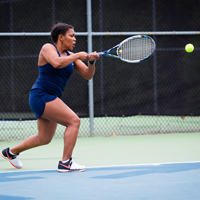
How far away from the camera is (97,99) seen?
275 inches

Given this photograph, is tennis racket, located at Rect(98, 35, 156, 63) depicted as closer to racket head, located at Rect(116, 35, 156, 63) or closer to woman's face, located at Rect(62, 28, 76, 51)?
racket head, located at Rect(116, 35, 156, 63)

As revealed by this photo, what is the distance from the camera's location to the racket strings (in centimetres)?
476

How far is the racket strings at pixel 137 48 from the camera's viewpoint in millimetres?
4758

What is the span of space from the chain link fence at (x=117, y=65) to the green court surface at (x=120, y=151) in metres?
0.55

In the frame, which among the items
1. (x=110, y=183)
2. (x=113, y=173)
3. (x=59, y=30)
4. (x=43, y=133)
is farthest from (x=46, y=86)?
(x=110, y=183)

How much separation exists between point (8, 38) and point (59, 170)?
3.20 meters

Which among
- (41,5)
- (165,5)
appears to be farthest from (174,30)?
(41,5)

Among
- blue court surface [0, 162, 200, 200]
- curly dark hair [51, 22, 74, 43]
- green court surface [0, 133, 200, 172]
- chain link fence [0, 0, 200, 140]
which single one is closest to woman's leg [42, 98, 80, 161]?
blue court surface [0, 162, 200, 200]

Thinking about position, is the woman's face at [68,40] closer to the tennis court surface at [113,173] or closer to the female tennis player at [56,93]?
the female tennis player at [56,93]

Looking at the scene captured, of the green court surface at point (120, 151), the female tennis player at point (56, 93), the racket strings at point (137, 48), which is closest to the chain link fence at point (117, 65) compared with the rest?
the green court surface at point (120, 151)

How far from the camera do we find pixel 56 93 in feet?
13.6

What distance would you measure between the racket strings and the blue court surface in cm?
120

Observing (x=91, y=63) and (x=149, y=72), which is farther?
(x=149, y=72)

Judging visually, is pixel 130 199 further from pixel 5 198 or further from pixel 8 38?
pixel 8 38
